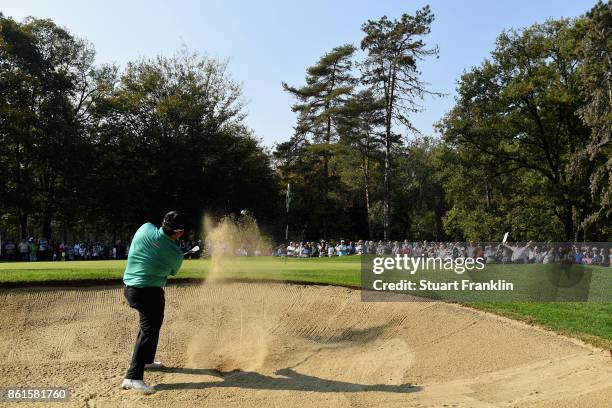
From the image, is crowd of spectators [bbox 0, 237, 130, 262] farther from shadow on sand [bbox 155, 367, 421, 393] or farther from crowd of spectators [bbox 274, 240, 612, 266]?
shadow on sand [bbox 155, 367, 421, 393]

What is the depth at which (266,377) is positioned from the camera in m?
7.68

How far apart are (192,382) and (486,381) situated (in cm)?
396

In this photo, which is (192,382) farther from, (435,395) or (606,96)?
(606,96)

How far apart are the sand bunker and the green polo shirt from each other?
1374mm

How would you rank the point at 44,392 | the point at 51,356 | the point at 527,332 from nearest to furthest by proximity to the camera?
the point at 44,392 < the point at 51,356 < the point at 527,332

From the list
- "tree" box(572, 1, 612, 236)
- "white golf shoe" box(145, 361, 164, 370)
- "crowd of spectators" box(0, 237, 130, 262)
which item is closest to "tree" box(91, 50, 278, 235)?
"crowd of spectators" box(0, 237, 130, 262)

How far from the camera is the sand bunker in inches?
271

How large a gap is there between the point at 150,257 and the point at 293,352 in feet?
9.99

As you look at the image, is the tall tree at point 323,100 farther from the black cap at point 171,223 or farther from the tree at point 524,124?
the black cap at point 171,223

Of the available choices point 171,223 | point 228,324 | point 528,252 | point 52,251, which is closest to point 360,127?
point 52,251

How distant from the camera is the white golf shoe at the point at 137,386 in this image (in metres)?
6.96

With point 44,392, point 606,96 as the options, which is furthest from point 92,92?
point 44,392

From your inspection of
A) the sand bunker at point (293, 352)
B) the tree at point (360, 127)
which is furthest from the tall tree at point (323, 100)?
the sand bunker at point (293, 352)

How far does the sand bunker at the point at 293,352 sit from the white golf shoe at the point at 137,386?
116 mm
